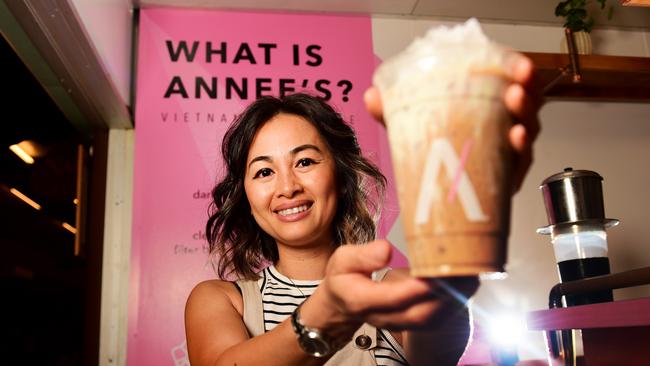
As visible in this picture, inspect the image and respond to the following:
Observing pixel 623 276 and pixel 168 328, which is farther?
pixel 168 328

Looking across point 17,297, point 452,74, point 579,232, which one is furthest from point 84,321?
point 452,74

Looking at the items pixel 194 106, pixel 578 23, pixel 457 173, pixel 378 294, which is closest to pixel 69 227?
pixel 194 106

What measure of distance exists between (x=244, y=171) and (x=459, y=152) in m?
1.02

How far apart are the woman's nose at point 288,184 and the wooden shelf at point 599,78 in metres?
1.78

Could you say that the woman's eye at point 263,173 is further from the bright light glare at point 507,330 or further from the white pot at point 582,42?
the white pot at point 582,42

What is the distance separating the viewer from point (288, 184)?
1396mm

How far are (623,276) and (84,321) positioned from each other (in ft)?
7.11

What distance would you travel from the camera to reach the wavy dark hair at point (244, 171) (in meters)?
1.56

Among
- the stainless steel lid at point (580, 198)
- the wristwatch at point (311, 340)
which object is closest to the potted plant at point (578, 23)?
the stainless steel lid at point (580, 198)

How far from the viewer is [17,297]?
5.22 feet

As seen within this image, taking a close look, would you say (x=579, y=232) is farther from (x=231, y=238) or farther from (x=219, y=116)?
(x=219, y=116)

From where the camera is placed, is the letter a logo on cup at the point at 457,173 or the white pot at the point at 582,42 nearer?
the letter a logo on cup at the point at 457,173

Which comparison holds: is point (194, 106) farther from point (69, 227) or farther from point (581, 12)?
point (581, 12)

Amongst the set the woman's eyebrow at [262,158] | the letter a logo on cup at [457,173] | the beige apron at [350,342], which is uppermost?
the woman's eyebrow at [262,158]
